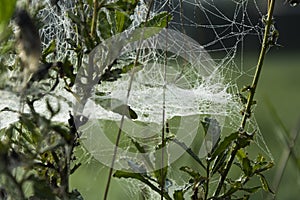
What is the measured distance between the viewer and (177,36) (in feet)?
2.38

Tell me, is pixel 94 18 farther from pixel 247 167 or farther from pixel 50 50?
pixel 247 167

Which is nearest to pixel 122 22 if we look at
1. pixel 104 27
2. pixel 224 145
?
pixel 104 27

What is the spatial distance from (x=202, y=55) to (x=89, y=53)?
27cm

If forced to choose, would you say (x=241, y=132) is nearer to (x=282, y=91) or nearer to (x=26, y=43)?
(x=26, y=43)

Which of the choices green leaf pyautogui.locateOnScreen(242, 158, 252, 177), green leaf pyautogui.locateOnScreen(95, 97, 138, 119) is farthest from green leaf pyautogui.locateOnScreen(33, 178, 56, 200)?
green leaf pyautogui.locateOnScreen(242, 158, 252, 177)

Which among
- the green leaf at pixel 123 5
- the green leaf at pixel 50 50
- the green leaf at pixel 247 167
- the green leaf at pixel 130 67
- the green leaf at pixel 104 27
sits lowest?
the green leaf at pixel 247 167

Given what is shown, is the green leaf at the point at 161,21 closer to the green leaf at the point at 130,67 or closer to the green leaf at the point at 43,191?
the green leaf at the point at 130,67

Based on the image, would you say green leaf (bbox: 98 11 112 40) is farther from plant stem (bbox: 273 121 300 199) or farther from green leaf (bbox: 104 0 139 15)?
plant stem (bbox: 273 121 300 199)

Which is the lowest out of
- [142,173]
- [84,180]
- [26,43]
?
[84,180]

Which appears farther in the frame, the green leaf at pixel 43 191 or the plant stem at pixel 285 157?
the plant stem at pixel 285 157

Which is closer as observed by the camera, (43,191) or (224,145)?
(43,191)

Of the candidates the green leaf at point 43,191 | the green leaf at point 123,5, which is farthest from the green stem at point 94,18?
the green leaf at point 43,191

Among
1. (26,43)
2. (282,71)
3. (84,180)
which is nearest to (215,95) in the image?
(26,43)

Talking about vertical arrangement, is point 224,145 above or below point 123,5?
below
